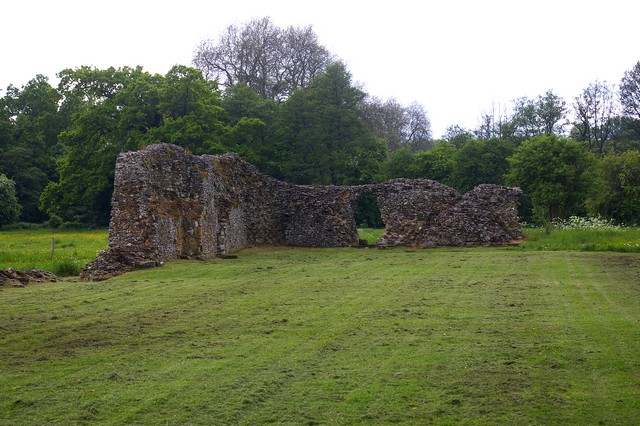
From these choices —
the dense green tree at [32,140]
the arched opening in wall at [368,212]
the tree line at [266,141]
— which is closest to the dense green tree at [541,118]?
the tree line at [266,141]

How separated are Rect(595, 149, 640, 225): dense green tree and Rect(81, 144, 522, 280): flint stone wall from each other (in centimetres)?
1243

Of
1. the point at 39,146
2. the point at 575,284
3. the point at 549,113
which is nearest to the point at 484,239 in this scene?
the point at 575,284

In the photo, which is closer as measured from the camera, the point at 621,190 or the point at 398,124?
the point at 621,190

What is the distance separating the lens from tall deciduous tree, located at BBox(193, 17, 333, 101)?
2194 inches

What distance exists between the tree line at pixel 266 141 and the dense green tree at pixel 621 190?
0.07 m

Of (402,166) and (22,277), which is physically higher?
(402,166)

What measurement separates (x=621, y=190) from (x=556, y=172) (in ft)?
24.2

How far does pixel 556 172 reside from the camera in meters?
35.4

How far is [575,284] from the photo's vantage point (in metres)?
15.4

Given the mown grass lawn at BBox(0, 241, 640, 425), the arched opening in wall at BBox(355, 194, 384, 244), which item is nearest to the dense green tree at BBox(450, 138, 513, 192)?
the arched opening in wall at BBox(355, 194, 384, 244)

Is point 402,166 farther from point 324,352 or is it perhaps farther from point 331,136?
point 324,352

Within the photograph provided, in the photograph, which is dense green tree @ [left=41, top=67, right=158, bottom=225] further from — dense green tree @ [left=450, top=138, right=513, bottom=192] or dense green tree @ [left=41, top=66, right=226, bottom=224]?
dense green tree @ [left=450, top=138, right=513, bottom=192]

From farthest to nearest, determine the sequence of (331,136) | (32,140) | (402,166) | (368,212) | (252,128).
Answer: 1. (32,140)
2. (402,166)
3. (368,212)
4. (252,128)
5. (331,136)

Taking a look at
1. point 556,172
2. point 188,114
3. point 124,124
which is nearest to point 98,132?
point 124,124
